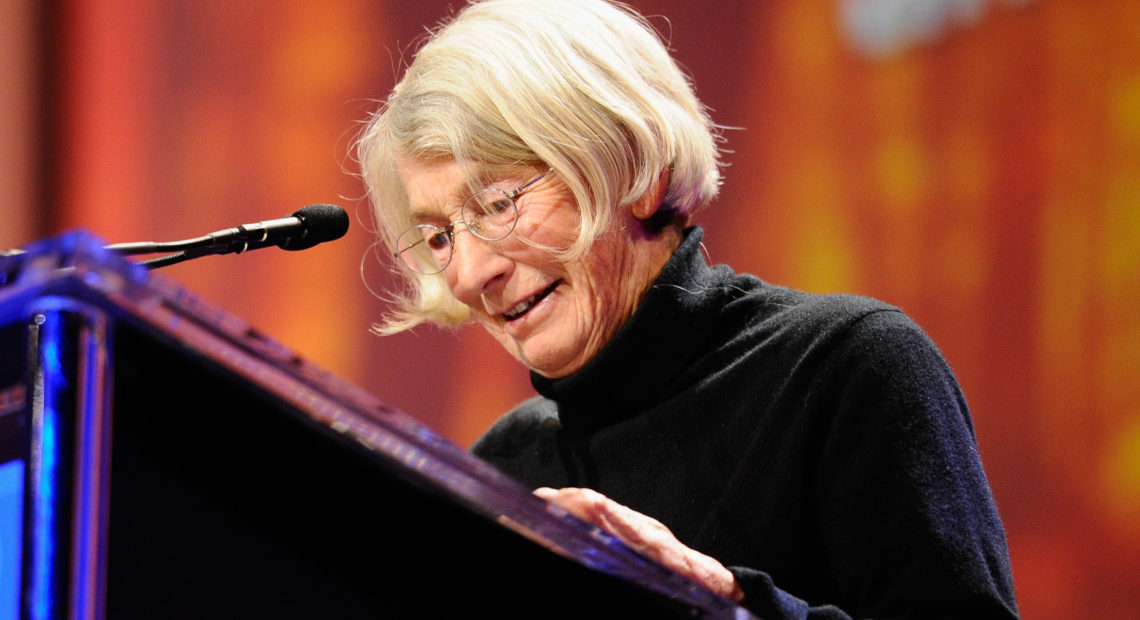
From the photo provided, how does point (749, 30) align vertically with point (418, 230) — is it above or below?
above

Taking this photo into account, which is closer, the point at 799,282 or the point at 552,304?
the point at 552,304

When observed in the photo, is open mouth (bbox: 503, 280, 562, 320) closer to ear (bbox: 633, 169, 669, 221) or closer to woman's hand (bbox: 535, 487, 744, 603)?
ear (bbox: 633, 169, 669, 221)

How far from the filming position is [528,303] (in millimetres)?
1376

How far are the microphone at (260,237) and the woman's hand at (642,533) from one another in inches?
16.5

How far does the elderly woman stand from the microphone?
245 mm

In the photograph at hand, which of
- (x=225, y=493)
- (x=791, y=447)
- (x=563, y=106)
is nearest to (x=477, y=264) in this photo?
(x=563, y=106)

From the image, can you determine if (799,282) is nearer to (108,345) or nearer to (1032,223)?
(1032,223)

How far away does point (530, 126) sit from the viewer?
1.31 meters

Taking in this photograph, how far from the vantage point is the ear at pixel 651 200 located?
1.39m

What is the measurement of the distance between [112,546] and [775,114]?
173cm

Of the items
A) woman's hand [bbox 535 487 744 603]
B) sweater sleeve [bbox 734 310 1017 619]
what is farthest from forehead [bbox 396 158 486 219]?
woman's hand [bbox 535 487 744 603]

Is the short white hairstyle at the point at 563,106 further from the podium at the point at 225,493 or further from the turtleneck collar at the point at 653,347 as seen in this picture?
the podium at the point at 225,493

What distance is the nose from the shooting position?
135 cm

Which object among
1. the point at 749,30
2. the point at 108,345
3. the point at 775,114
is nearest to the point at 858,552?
the point at 108,345
